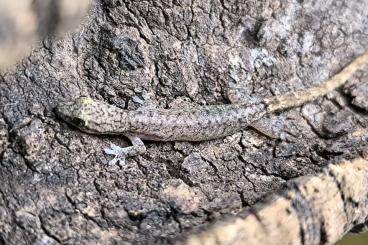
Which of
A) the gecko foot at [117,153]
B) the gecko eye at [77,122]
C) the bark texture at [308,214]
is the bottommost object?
the bark texture at [308,214]

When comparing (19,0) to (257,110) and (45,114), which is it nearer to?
(45,114)

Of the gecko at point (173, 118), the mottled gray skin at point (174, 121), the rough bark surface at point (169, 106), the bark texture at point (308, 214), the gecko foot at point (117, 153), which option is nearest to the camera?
the bark texture at point (308, 214)

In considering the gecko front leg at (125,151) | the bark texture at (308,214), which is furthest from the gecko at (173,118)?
the bark texture at (308,214)

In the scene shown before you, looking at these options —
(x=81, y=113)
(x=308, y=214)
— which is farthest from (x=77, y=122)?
(x=308, y=214)

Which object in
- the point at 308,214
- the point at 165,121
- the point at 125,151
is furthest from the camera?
the point at 165,121

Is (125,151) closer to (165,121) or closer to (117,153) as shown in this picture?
(117,153)

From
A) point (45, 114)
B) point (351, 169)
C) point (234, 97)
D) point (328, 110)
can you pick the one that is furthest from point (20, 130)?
point (328, 110)

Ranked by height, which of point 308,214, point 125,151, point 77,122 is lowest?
point 308,214

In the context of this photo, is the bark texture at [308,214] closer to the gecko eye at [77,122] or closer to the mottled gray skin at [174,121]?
the mottled gray skin at [174,121]
